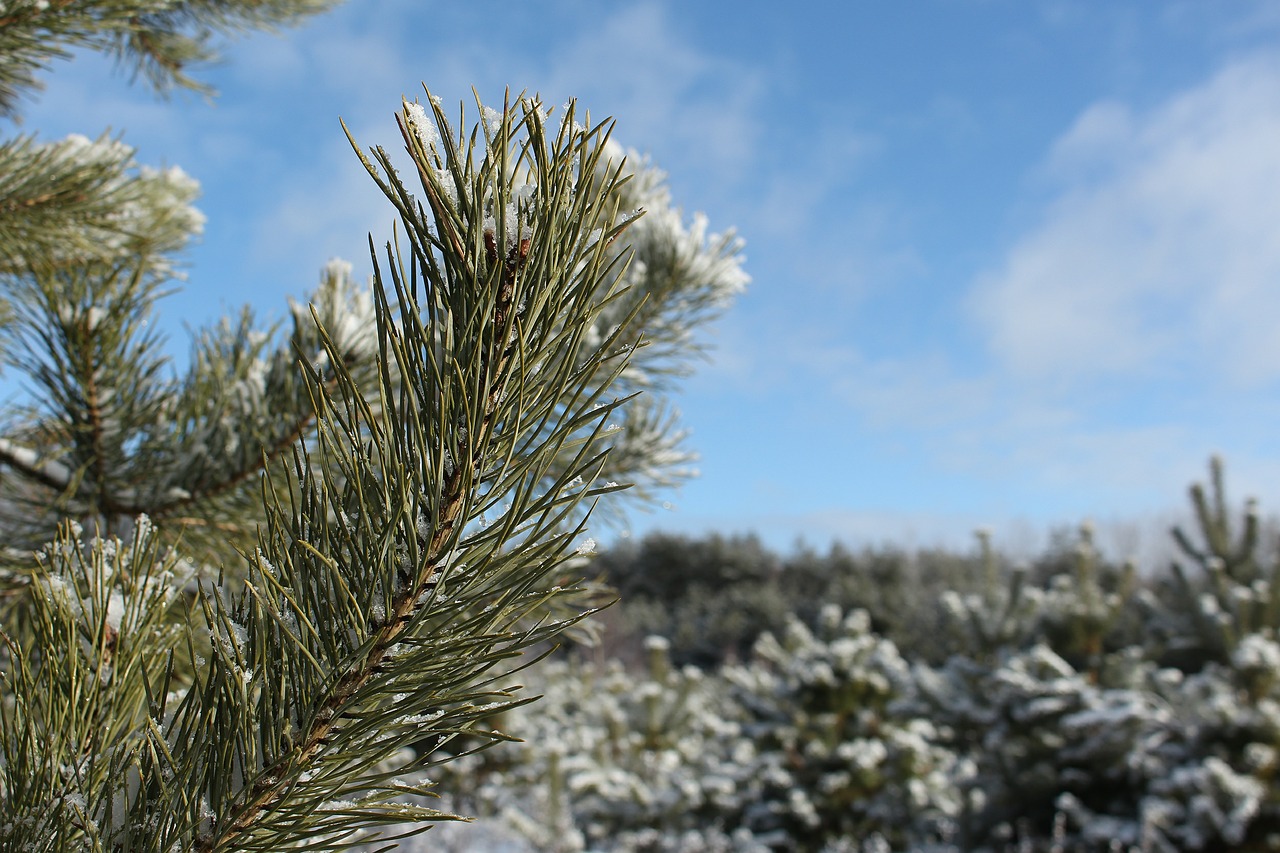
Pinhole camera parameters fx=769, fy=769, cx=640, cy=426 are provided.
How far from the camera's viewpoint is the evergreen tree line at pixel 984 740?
18.9ft

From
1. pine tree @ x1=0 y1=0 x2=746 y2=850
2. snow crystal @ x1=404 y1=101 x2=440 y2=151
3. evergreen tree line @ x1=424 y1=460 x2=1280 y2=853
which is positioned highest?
snow crystal @ x1=404 y1=101 x2=440 y2=151

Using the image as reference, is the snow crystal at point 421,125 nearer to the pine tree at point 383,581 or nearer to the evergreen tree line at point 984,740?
the pine tree at point 383,581

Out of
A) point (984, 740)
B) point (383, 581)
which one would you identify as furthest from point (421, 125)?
point (984, 740)

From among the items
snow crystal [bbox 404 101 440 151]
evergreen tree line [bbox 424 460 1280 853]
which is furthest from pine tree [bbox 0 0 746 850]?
evergreen tree line [bbox 424 460 1280 853]

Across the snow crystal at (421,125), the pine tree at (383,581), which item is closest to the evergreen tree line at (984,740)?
the pine tree at (383,581)

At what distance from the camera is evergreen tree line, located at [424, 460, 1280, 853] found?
5.76 m

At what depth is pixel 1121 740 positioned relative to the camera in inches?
231

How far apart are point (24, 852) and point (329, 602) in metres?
0.38

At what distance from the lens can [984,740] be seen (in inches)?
262

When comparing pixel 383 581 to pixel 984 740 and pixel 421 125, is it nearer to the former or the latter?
pixel 421 125

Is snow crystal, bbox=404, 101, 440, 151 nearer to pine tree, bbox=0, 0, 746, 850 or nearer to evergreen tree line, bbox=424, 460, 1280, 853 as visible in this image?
pine tree, bbox=0, 0, 746, 850

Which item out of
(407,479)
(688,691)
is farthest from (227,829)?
(688,691)

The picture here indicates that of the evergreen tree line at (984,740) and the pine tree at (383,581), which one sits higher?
the pine tree at (383,581)

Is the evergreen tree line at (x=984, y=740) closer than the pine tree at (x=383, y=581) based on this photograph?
No
